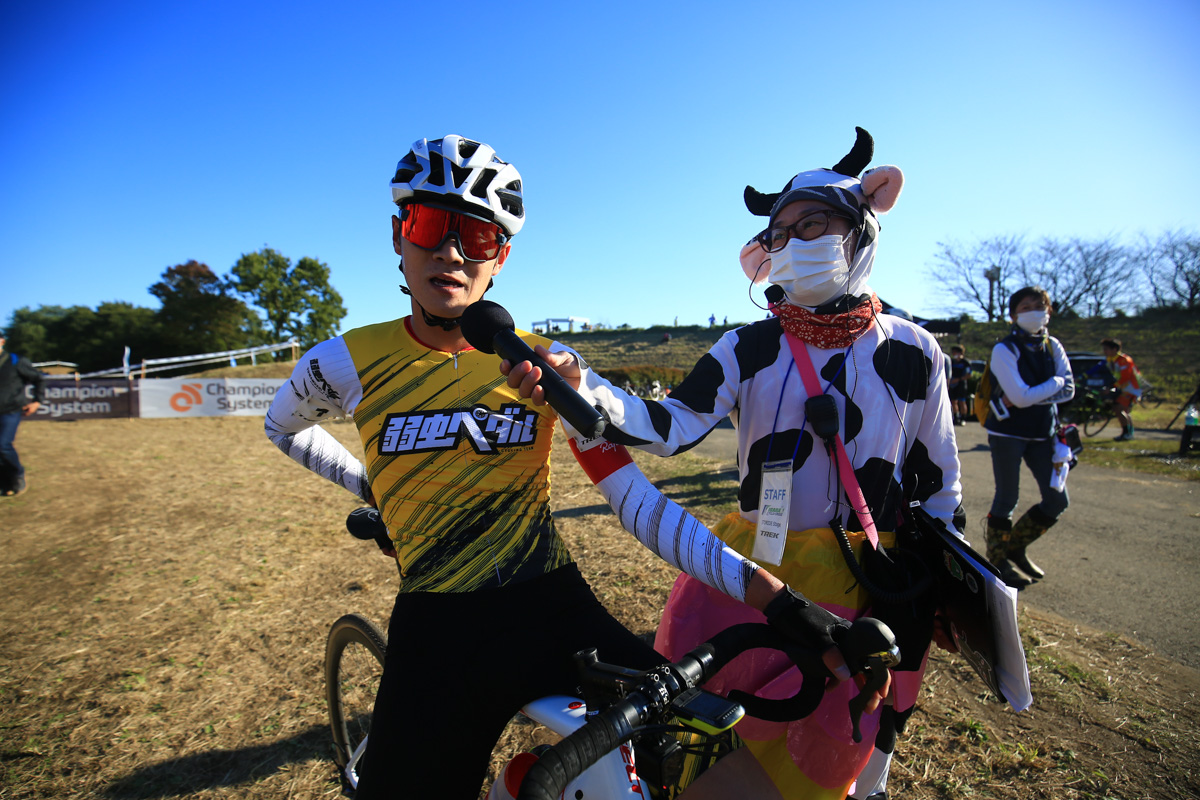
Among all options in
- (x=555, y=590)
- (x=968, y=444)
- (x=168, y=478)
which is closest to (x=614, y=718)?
(x=555, y=590)

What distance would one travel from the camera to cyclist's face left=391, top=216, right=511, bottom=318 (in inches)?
79.0

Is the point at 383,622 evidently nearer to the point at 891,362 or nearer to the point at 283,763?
the point at 283,763

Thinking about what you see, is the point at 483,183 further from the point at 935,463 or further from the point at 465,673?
the point at 935,463

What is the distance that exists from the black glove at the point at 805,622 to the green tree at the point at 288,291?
44.0 meters

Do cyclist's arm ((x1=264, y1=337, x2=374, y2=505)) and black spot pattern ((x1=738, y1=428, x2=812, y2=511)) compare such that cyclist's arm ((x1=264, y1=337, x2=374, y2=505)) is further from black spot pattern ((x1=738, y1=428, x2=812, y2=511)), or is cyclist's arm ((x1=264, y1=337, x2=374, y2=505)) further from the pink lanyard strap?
the pink lanyard strap

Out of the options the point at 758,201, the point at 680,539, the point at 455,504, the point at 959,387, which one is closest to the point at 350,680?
the point at 455,504

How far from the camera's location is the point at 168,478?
938 cm

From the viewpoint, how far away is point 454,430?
194 cm

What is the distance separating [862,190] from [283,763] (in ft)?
13.4

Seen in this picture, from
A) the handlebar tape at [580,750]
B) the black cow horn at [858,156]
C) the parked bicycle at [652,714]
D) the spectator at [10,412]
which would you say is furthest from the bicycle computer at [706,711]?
the spectator at [10,412]

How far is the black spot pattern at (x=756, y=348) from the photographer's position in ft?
6.78

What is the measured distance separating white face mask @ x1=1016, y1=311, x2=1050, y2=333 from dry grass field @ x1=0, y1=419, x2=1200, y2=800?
2466 millimetres

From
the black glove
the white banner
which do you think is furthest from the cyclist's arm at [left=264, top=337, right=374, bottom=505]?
the white banner

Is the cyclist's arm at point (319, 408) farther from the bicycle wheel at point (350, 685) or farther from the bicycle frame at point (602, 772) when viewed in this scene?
the bicycle frame at point (602, 772)
